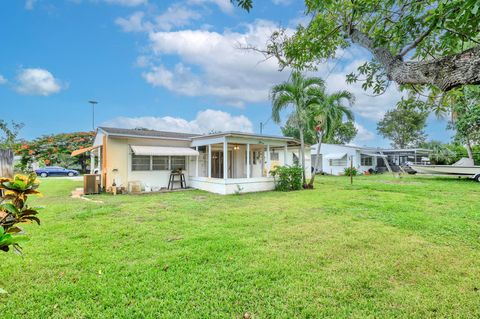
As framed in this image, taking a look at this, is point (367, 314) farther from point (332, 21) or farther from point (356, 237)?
point (332, 21)

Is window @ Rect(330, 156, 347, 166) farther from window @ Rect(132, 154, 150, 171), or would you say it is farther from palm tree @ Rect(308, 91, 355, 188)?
window @ Rect(132, 154, 150, 171)

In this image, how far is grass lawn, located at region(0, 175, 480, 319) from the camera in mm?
2854

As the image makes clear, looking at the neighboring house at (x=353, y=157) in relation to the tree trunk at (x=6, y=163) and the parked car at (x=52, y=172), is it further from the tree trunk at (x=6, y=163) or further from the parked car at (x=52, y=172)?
the parked car at (x=52, y=172)

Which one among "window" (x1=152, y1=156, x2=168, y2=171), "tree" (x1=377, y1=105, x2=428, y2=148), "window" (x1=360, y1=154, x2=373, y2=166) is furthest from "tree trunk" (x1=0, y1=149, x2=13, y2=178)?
"tree" (x1=377, y1=105, x2=428, y2=148)

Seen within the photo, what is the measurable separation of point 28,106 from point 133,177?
9.01 m

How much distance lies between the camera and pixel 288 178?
14.0 meters

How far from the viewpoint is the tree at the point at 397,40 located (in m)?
2.06

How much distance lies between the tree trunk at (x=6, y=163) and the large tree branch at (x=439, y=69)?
3.93 metres

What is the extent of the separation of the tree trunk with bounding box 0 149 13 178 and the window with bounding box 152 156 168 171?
12.3 m

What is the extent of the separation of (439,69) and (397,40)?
1053 millimetres

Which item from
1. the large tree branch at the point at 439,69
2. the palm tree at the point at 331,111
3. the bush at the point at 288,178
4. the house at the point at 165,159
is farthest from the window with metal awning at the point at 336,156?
the large tree branch at the point at 439,69

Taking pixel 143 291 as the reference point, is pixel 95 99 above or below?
above

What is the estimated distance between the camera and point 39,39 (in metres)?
10.4

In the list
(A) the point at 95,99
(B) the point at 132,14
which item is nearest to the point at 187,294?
(B) the point at 132,14
